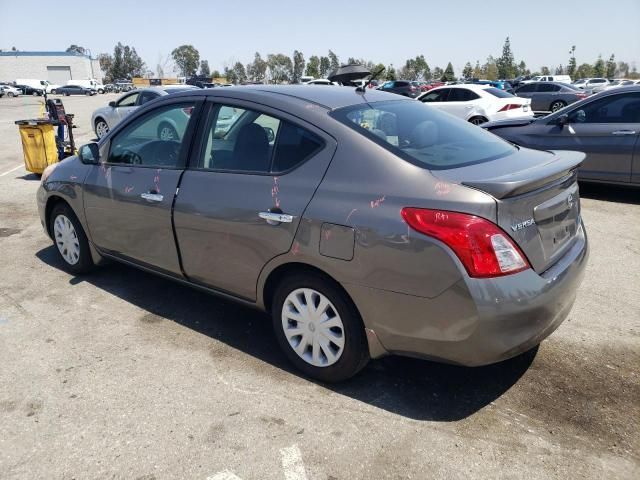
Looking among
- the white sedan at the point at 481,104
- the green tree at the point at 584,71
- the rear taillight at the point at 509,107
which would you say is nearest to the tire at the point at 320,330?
the white sedan at the point at 481,104

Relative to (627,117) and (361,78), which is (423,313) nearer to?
(361,78)

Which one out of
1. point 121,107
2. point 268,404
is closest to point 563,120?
point 268,404

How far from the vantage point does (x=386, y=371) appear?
3197 mm

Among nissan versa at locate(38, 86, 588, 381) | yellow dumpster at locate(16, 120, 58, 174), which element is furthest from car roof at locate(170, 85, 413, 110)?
yellow dumpster at locate(16, 120, 58, 174)

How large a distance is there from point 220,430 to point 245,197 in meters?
1.32

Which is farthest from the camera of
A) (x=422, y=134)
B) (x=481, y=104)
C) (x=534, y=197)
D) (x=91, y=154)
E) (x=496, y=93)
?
(x=496, y=93)

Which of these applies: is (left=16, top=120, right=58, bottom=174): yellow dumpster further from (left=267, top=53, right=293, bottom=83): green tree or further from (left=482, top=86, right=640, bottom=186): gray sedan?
(left=267, top=53, right=293, bottom=83): green tree

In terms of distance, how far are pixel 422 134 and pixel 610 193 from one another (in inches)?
234

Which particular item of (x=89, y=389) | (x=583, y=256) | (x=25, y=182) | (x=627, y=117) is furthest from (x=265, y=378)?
(x=25, y=182)

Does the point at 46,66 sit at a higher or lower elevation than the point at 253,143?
higher

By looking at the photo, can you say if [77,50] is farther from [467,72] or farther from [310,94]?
[310,94]

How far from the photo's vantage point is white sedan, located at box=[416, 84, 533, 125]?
1404cm

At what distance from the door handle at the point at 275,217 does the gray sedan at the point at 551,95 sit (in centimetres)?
2243

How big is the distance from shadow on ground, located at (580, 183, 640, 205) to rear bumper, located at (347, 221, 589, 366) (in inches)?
216
